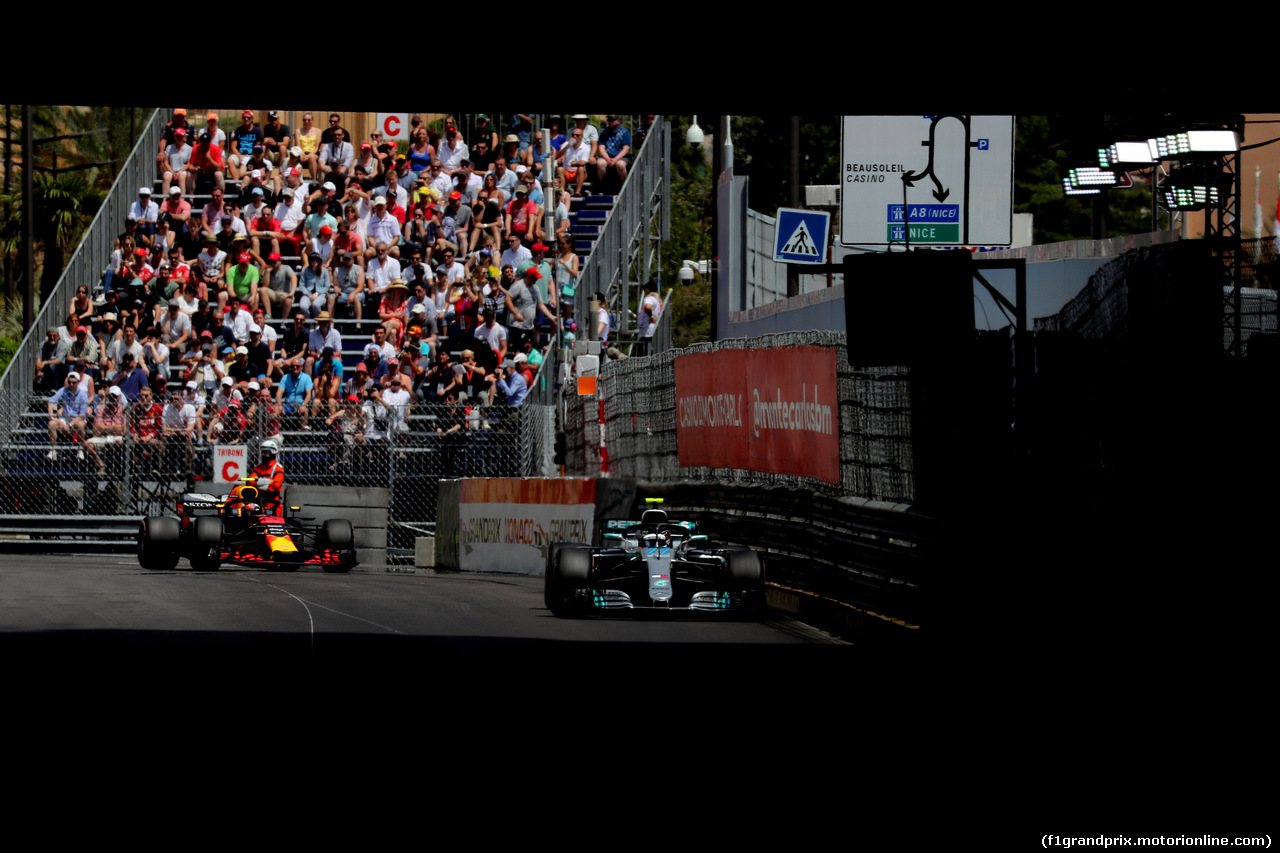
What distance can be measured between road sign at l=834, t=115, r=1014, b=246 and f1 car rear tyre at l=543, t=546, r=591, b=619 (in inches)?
259

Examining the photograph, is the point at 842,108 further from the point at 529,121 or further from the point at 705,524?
the point at 529,121

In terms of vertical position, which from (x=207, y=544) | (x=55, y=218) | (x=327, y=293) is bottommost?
(x=207, y=544)

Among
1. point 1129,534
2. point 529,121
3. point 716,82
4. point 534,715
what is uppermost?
point 529,121

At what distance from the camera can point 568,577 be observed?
47.4 ft

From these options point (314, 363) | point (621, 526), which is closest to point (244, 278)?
point (314, 363)

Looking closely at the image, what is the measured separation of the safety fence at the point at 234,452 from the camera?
24781 millimetres

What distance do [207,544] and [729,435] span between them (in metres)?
7.16

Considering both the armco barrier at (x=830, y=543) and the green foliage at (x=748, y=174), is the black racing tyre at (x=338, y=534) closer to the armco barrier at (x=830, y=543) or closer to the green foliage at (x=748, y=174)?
the armco barrier at (x=830, y=543)

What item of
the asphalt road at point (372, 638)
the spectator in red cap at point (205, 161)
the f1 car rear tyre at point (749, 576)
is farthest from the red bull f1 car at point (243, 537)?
the spectator in red cap at point (205, 161)

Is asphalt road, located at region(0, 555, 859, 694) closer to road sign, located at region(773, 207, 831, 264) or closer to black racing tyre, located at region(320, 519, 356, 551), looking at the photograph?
black racing tyre, located at region(320, 519, 356, 551)

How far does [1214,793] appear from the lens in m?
6.56

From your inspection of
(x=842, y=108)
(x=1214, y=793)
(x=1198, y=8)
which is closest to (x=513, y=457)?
(x=842, y=108)

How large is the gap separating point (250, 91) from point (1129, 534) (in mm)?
6549
